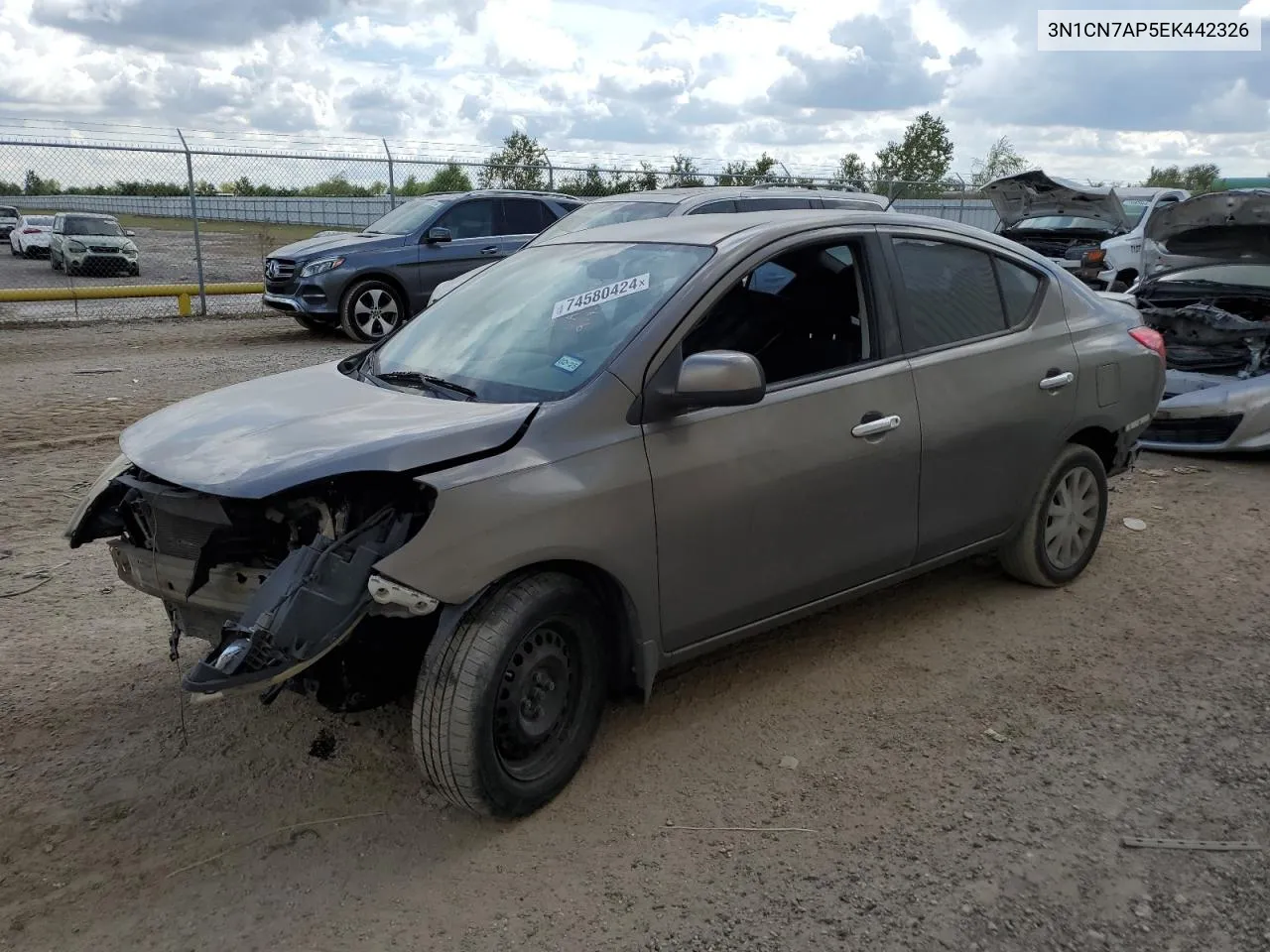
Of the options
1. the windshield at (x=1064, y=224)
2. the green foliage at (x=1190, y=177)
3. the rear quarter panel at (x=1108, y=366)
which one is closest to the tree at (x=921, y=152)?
the green foliage at (x=1190, y=177)

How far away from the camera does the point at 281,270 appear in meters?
13.2

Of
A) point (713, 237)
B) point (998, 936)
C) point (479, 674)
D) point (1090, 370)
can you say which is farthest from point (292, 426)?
point (1090, 370)

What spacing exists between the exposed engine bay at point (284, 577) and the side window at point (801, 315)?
4.58 ft

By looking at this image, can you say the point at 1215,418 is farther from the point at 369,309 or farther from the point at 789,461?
the point at 369,309

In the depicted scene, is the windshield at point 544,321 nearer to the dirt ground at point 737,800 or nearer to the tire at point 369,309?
the dirt ground at point 737,800

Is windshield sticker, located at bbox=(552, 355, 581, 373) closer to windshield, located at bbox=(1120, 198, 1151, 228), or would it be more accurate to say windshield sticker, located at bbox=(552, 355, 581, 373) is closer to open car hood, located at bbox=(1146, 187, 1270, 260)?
open car hood, located at bbox=(1146, 187, 1270, 260)

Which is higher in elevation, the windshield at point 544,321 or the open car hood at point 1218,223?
the open car hood at point 1218,223

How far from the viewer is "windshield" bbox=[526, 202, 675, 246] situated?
9.31m

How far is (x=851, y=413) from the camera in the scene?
3.86 meters

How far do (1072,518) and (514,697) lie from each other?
305 cm

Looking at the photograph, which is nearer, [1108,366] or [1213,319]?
[1108,366]

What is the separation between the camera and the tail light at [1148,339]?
5.09 m

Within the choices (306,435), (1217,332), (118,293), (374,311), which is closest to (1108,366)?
(306,435)

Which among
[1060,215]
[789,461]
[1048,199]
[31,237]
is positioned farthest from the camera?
[31,237]
